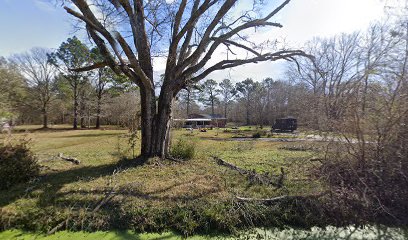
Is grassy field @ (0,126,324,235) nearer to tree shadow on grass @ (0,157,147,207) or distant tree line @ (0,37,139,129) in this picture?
tree shadow on grass @ (0,157,147,207)

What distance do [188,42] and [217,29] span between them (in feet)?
3.49

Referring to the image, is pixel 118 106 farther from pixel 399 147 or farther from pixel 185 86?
pixel 399 147

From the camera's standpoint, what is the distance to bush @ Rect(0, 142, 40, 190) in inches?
184

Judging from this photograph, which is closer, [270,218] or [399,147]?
[270,218]

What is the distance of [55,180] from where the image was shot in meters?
5.16

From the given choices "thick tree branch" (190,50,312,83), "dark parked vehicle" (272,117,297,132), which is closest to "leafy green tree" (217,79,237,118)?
"dark parked vehicle" (272,117,297,132)

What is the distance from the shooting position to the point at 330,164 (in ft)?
16.1

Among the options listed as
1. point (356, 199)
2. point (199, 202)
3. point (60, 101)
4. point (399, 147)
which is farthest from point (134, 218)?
point (60, 101)

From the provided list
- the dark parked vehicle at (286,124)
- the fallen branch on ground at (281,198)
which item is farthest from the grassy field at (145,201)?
the dark parked vehicle at (286,124)

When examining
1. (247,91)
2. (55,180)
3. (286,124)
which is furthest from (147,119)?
(247,91)

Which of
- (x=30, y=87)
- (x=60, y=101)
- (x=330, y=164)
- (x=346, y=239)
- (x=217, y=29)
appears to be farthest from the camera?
(x=60, y=101)

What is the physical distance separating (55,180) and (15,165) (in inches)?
34.0

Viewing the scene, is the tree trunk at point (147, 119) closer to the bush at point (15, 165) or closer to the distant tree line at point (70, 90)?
the bush at point (15, 165)

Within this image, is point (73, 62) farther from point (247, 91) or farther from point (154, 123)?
point (247, 91)
